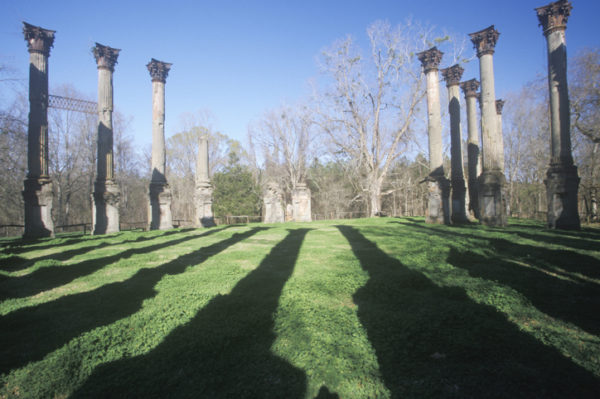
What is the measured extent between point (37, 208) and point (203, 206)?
7062 mm

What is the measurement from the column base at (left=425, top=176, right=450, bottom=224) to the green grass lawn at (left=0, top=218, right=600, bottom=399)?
26.1 ft

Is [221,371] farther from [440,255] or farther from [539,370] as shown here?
[440,255]

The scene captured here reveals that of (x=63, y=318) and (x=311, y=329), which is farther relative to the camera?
(x=63, y=318)

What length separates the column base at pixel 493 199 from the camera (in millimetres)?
12203

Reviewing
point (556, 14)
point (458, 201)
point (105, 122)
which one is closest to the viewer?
point (556, 14)

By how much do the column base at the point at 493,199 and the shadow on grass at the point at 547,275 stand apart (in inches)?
224

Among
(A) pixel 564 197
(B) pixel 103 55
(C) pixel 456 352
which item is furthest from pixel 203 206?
(C) pixel 456 352

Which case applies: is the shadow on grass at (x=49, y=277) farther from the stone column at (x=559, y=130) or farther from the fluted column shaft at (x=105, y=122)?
the stone column at (x=559, y=130)

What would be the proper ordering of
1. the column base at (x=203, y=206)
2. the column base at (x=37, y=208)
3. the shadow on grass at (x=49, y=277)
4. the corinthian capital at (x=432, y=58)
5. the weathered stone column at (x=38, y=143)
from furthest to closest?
the column base at (x=203, y=206), the corinthian capital at (x=432, y=58), the weathered stone column at (x=38, y=143), the column base at (x=37, y=208), the shadow on grass at (x=49, y=277)

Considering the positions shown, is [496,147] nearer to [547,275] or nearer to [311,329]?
[547,275]

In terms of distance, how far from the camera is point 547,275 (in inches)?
190

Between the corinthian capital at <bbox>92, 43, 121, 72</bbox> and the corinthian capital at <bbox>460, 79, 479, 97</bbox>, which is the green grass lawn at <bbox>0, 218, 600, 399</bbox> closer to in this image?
the corinthian capital at <bbox>92, 43, 121, 72</bbox>

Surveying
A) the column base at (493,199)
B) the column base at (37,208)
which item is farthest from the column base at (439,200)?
the column base at (37,208)

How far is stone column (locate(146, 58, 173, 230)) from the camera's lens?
1655 centimetres
